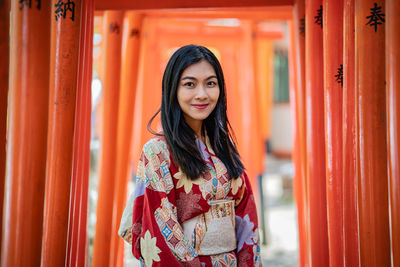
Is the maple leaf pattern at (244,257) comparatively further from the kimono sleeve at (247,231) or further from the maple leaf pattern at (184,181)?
the maple leaf pattern at (184,181)

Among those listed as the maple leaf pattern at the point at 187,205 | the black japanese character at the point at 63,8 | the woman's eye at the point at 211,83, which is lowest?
the maple leaf pattern at the point at 187,205

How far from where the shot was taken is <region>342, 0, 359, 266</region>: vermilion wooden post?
56.1 inches

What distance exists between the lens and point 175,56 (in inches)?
57.6

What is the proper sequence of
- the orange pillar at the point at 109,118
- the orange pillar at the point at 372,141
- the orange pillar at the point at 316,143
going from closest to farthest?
the orange pillar at the point at 372,141 → the orange pillar at the point at 316,143 → the orange pillar at the point at 109,118

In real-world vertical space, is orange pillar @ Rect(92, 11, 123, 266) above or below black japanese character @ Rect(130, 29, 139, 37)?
below

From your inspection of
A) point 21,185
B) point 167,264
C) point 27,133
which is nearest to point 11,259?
point 21,185

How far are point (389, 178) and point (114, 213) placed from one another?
5.64 ft

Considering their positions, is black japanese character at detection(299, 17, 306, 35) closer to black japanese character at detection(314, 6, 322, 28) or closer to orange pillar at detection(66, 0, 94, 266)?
black japanese character at detection(314, 6, 322, 28)

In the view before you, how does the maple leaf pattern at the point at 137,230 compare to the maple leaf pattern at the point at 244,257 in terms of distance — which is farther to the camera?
the maple leaf pattern at the point at 244,257

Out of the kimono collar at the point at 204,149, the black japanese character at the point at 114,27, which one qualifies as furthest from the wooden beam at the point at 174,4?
the kimono collar at the point at 204,149

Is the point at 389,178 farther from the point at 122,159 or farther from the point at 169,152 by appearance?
the point at 122,159

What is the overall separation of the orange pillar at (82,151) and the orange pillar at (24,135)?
0.77 feet

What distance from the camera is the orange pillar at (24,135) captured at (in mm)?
1346

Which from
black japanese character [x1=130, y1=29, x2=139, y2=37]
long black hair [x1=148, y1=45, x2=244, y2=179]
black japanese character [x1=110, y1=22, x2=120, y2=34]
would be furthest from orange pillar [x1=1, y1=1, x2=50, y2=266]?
black japanese character [x1=130, y1=29, x2=139, y2=37]
